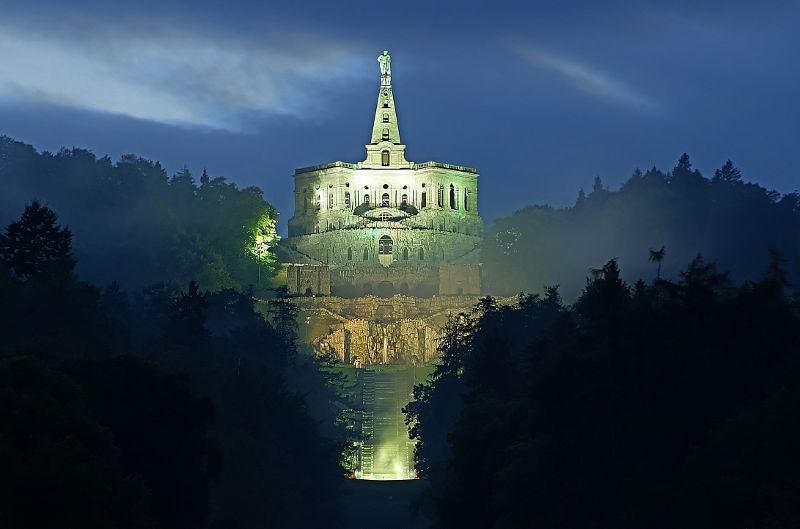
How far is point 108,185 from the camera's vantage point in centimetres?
16575

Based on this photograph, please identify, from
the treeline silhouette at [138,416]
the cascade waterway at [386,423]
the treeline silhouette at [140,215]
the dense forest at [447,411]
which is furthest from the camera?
the treeline silhouette at [140,215]

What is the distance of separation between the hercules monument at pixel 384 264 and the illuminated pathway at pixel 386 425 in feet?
0.20

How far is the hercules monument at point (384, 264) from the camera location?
12112 centimetres

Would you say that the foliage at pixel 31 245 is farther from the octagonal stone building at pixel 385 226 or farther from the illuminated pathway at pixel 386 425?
the octagonal stone building at pixel 385 226

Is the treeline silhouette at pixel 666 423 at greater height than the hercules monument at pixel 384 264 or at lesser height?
lesser

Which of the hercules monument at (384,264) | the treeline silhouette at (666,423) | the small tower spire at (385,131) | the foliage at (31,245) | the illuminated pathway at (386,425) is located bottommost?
the treeline silhouette at (666,423)

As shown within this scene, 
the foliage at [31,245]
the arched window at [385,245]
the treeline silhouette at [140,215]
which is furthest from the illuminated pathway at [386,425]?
the foliage at [31,245]

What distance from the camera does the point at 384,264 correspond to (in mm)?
153875

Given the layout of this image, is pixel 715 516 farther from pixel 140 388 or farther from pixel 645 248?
pixel 645 248

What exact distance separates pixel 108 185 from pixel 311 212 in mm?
17838

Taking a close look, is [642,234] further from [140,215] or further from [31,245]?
[31,245]

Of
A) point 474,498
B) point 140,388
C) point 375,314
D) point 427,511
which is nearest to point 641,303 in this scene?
point 474,498

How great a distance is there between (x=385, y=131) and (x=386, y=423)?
55699 millimetres

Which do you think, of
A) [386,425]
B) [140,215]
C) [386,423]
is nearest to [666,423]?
[386,425]
